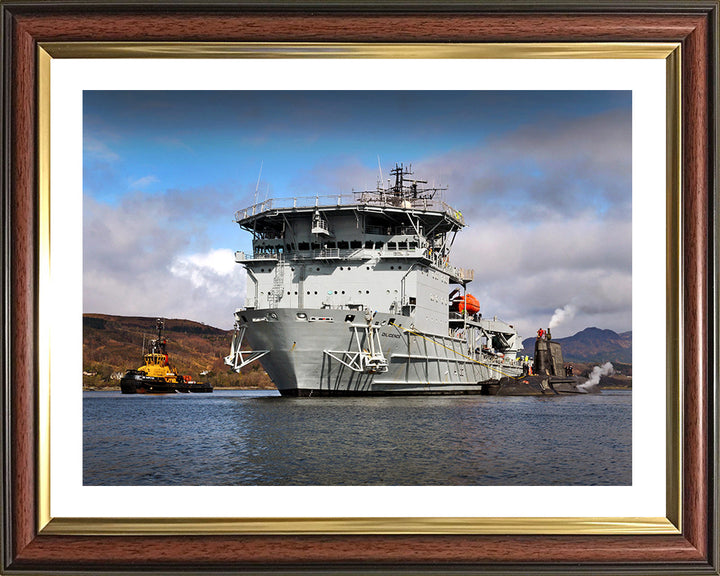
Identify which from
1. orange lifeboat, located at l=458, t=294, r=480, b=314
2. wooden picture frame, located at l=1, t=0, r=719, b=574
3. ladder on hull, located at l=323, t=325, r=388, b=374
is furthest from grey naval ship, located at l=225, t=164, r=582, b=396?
wooden picture frame, located at l=1, t=0, r=719, b=574

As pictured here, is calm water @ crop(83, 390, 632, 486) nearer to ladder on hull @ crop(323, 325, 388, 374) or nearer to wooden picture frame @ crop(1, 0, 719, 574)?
wooden picture frame @ crop(1, 0, 719, 574)

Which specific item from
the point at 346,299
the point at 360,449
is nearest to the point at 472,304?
the point at 346,299

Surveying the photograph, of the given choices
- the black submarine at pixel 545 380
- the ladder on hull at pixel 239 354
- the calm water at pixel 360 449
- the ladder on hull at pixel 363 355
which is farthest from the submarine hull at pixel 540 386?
the ladder on hull at pixel 239 354

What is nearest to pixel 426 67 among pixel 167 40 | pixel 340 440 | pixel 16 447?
pixel 167 40

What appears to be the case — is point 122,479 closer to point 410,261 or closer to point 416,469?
point 416,469

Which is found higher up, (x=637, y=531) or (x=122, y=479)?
(x=637, y=531)

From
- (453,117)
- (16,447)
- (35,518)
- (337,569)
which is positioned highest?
(453,117)

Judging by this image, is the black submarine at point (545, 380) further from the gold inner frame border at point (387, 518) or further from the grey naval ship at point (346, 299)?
the gold inner frame border at point (387, 518)
